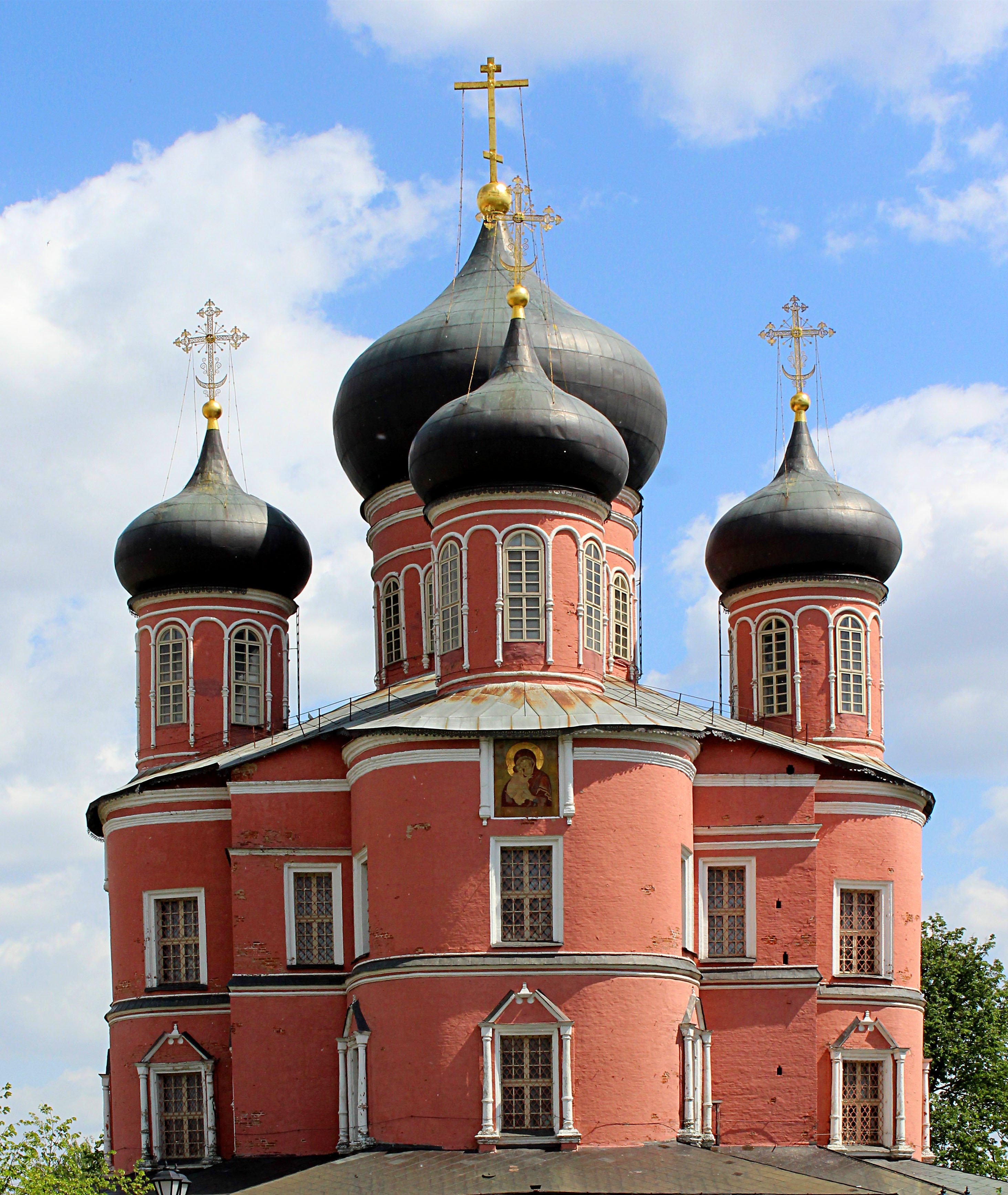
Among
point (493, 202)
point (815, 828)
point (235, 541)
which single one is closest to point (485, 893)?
point (815, 828)

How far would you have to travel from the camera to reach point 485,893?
30.3 m

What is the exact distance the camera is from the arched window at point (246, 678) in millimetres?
38906

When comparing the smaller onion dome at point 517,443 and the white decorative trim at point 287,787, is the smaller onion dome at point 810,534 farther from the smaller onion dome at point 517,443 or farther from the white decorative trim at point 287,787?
the white decorative trim at point 287,787

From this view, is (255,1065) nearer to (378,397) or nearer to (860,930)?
(860,930)

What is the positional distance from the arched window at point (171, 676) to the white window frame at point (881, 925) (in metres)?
11.9

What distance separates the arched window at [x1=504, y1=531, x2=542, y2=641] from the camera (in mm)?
32875

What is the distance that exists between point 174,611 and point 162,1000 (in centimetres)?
768

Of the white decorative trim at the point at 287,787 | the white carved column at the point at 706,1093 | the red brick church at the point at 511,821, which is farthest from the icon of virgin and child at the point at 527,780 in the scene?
the white carved column at the point at 706,1093

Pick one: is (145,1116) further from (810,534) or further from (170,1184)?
(810,534)

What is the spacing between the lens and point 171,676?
38.9 m

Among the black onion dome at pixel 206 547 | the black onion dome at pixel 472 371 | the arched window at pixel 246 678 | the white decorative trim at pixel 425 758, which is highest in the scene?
the black onion dome at pixel 472 371

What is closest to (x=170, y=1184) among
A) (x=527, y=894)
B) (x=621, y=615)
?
(x=527, y=894)

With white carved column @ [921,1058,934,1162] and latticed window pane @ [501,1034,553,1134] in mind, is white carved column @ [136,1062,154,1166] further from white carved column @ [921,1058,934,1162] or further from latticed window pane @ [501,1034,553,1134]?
white carved column @ [921,1058,934,1162]

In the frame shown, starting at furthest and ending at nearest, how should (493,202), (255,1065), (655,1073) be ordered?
(493,202) < (255,1065) < (655,1073)
